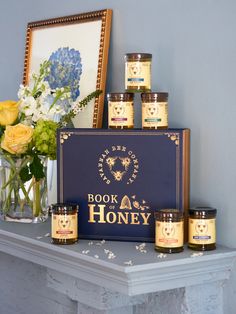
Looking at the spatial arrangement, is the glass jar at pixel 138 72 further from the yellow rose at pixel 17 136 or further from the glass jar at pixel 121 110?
the yellow rose at pixel 17 136

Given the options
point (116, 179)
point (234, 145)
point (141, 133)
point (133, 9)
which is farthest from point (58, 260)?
point (133, 9)

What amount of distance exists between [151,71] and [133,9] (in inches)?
7.3

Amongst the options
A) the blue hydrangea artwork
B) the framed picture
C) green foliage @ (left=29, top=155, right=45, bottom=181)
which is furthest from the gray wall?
green foliage @ (left=29, top=155, right=45, bottom=181)

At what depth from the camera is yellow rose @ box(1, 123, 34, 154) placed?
1.71 meters

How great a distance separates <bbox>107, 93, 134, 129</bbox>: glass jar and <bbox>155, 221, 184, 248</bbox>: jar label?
0.86 feet

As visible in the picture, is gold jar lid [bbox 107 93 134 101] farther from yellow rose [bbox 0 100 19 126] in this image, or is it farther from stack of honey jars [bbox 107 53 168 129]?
yellow rose [bbox 0 100 19 126]

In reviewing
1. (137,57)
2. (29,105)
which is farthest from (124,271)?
(29,105)

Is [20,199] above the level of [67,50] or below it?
below

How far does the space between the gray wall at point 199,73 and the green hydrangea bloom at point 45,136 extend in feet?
0.73

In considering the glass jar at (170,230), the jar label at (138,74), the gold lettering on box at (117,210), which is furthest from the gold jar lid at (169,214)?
the jar label at (138,74)

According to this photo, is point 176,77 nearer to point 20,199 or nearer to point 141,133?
point 141,133

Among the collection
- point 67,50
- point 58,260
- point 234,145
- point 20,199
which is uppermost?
point 67,50

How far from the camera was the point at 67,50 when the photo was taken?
196cm

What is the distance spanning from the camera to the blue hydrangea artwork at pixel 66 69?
1917mm
